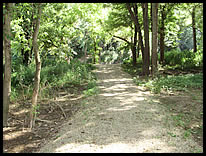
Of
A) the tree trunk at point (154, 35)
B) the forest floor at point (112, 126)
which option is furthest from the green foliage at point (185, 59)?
the forest floor at point (112, 126)

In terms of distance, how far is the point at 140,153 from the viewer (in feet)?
11.8

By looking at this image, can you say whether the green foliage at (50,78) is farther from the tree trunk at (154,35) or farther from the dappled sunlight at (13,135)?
the tree trunk at (154,35)

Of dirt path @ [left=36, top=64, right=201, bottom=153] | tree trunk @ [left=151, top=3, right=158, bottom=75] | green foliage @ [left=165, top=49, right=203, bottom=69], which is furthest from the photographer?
green foliage @ [left=165, top=49, right=203, bottom=69]

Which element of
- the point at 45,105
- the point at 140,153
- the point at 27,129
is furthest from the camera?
the point at 45,105

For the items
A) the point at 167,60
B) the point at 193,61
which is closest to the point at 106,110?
the point at 193,61

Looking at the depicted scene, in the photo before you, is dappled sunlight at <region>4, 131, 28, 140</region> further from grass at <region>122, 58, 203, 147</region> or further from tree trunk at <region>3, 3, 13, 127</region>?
grass at <region>122, 58, 203, 147</region>

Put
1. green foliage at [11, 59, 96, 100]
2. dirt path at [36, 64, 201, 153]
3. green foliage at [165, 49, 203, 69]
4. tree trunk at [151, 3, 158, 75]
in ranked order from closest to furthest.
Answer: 1. dirt path at [36, 64, 201, 153]
2. green foliage at [11, 59, 96, 100]
3. tree trunk at [151, 3, 158, 75]
4. green foliage at [165, 49, 203, 69]

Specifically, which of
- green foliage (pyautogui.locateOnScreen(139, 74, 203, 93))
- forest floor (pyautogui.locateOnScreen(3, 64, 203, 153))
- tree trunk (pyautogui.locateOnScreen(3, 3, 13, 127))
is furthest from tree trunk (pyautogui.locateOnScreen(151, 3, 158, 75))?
tree trunk (pyautogui.locateOnScreen(3, 3, 13, 127))

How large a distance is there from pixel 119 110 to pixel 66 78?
4.11m

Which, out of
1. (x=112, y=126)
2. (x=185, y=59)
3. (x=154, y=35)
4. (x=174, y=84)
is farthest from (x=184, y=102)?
(x=185, y=59)

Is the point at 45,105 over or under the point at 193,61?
under

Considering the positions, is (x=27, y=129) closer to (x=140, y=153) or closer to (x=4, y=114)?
(x=4, y=114)

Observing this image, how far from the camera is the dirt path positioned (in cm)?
385

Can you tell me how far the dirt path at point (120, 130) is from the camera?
3.85 meters
